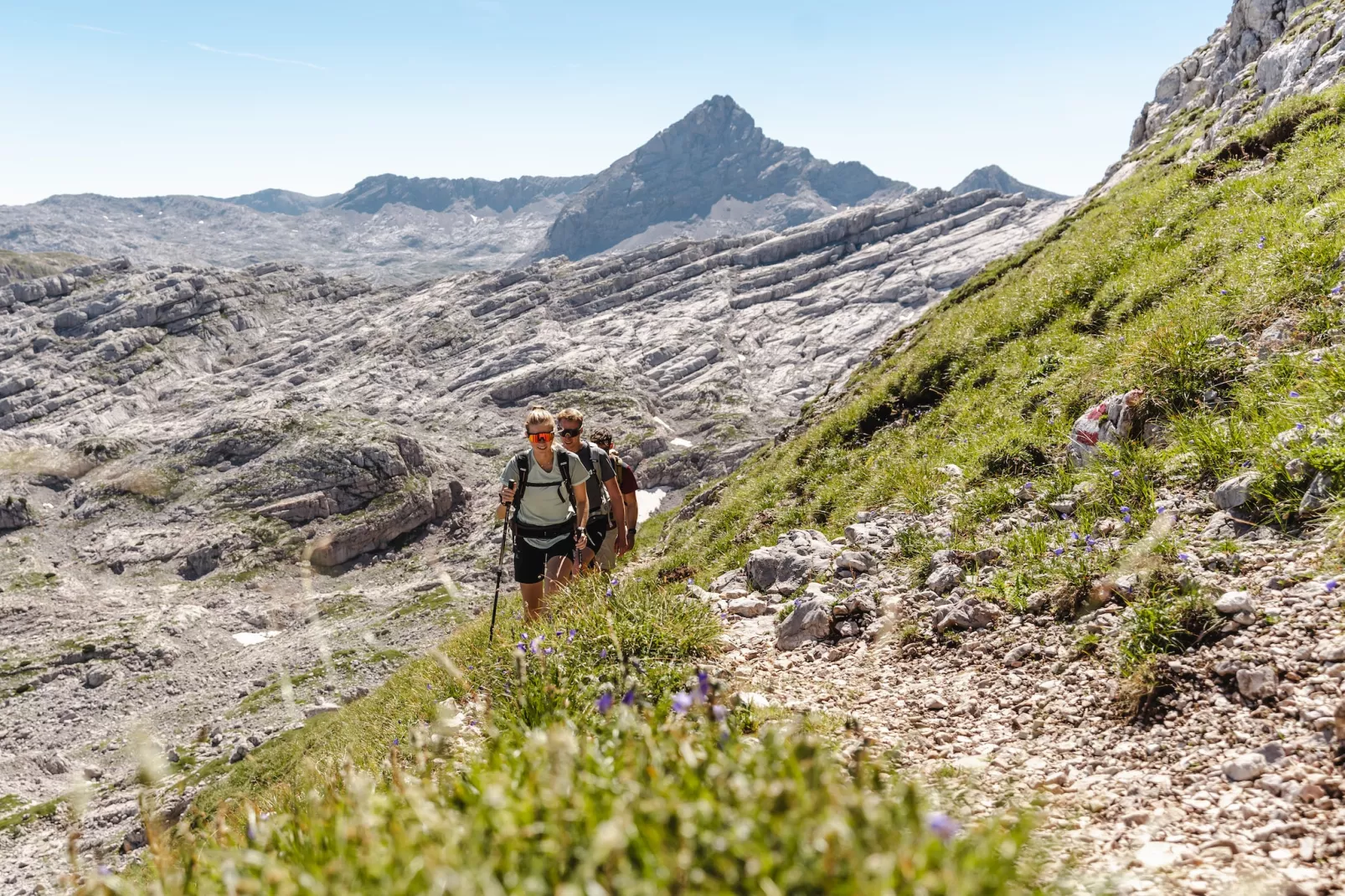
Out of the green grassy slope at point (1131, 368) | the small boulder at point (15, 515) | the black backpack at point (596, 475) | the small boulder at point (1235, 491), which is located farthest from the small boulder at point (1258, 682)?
the small boulder at point (15, 515)

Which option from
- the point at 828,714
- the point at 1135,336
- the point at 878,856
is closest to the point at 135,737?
the point at 878,856

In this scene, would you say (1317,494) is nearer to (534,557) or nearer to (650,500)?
(534,557)

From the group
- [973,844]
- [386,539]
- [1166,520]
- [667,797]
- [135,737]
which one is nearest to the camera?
[973,844]

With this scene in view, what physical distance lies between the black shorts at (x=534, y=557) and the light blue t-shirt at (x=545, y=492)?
0.07 meters

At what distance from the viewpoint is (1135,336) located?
1093 cm

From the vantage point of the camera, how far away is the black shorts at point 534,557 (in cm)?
1176

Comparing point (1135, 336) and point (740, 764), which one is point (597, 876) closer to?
point (740, 764)

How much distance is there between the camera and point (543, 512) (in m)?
11.8

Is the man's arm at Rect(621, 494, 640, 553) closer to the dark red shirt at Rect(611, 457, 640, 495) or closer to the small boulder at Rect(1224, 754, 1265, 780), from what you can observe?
the dark red shirt at Rect(611, 457, 640, 495)

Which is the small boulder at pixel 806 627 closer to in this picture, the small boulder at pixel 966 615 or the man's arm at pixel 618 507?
the small boulder at pixel 966 615

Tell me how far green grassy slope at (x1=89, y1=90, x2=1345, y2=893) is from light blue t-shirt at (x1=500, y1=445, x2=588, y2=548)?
180 cm

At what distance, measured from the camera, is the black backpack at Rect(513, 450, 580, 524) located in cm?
1152

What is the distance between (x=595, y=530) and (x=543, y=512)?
1900 millimetres

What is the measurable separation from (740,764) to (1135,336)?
10949 millimetres
